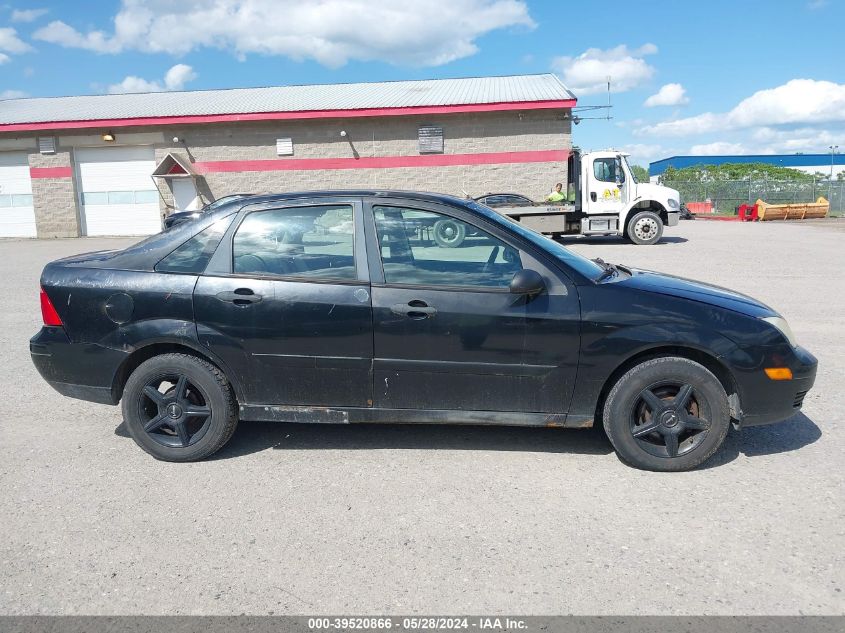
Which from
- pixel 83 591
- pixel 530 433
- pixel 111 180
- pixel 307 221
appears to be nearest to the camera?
pixel 83 591

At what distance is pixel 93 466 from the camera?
13.1 ft

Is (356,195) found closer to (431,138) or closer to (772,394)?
(772,394)

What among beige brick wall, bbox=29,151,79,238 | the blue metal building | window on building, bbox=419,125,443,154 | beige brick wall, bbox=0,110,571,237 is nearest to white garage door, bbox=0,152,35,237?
beige brick wall, bbox=29,151,79,238

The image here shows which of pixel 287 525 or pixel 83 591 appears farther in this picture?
pixel 287 525

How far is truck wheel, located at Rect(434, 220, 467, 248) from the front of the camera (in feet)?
12.8

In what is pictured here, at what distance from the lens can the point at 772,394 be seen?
3744mm

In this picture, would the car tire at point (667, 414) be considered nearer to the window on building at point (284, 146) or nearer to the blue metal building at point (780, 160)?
the window on building at point (284, 146)

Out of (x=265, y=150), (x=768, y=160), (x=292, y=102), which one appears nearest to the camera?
(x=265, y=150)

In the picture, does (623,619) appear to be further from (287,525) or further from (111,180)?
(111,180)

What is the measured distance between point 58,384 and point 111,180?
24202mm

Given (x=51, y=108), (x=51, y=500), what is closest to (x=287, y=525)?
(x=51, y=500)

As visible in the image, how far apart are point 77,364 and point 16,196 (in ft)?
87.3

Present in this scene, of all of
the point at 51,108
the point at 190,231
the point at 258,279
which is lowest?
the point at 258,279

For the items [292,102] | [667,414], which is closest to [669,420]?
[667,414]
